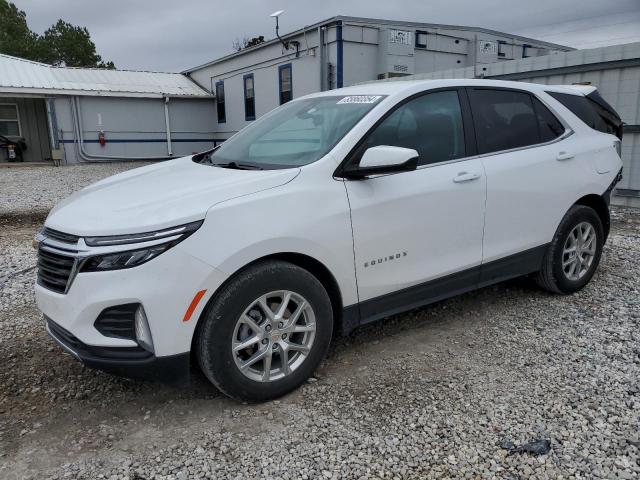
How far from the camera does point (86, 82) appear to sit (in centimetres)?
2122

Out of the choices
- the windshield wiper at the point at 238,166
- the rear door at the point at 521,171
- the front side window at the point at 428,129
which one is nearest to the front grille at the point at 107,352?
the windshield wiper at the point at 238,166

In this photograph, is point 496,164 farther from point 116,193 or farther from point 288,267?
point 116,193

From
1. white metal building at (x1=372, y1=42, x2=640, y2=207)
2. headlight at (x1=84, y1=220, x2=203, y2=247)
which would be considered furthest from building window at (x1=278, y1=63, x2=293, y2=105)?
headlight at (x1=84, y1=220, x2=203, y2=247)

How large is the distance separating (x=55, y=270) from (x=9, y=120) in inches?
851

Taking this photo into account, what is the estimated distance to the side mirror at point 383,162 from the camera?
2965mm

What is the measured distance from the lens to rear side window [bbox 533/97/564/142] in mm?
4168

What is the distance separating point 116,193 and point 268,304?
3.66ft

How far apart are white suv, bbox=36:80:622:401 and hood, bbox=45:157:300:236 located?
12 millimetres

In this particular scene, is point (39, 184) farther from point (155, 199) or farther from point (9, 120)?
point (155, 199)

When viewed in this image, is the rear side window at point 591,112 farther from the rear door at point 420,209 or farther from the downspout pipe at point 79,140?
the downspout pipe at point 79,140

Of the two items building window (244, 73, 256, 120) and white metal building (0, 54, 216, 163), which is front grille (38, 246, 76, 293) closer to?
building window (244, 73, 256, 120)

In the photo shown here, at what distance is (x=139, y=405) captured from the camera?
9.80ft

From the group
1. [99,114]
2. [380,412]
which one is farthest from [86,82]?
[380,412]

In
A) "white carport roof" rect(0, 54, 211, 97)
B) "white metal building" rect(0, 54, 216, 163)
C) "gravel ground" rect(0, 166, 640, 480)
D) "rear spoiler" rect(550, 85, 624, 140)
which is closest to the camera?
"gravel ground" rect(0, 166, 640, 480)
